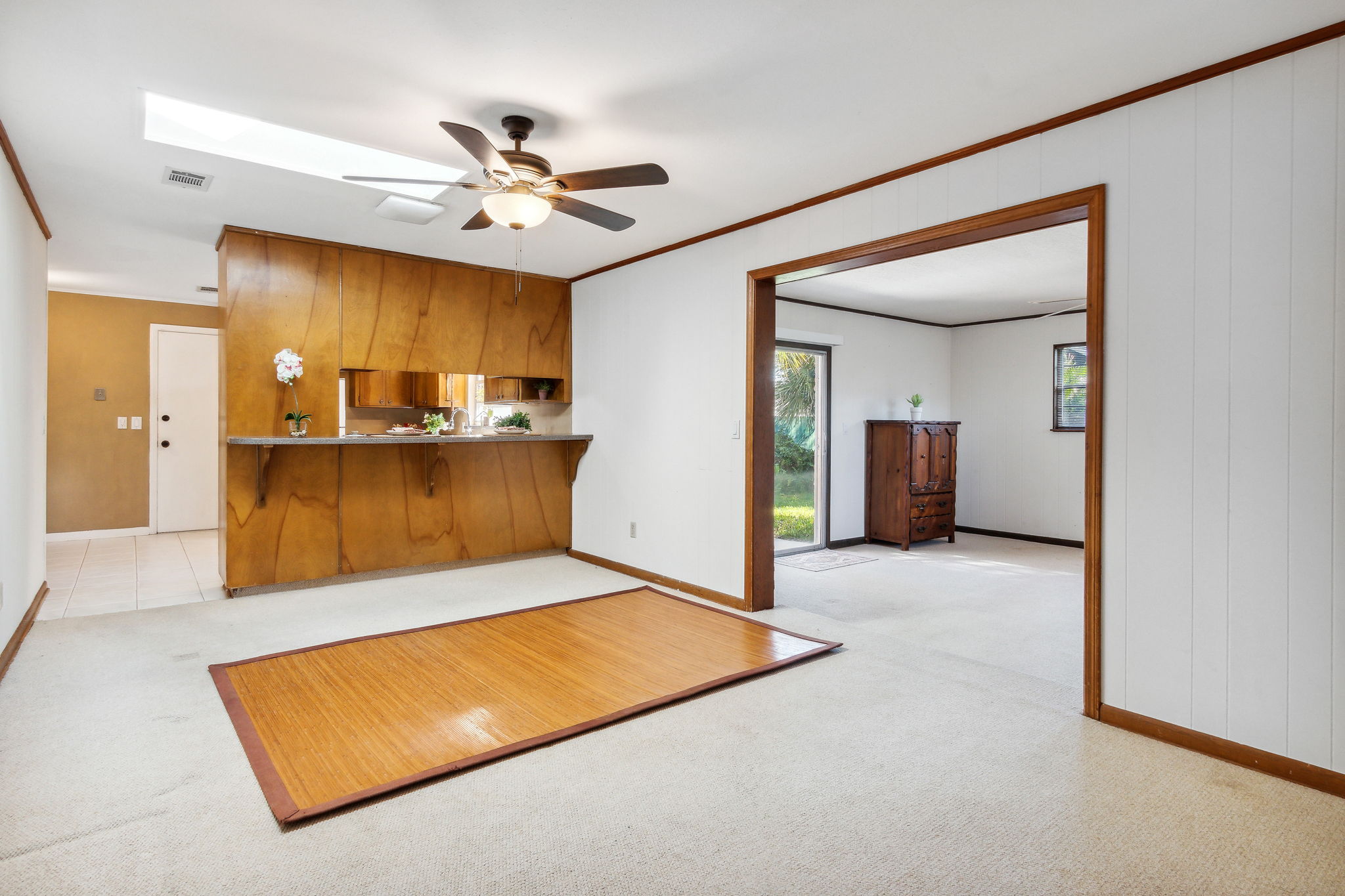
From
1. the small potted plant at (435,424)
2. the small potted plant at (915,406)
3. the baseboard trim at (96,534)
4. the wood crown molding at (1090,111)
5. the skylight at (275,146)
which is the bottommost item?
the baseboard trim at (96,534)

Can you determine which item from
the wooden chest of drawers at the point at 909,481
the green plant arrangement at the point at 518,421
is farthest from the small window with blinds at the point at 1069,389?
the green plant arrangement at the point at 518,421

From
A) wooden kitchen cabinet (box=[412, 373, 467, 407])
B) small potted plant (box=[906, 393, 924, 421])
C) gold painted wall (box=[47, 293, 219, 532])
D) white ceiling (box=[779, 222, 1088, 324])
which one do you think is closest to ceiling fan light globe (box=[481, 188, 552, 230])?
white ceiling (box=[779, 222, 1088, 324])

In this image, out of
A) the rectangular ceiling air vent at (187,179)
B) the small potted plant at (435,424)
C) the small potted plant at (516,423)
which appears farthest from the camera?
the small potted plant at (516,423)

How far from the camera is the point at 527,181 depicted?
2.94 metres

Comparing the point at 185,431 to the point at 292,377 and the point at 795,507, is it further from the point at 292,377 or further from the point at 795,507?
the point at 795,507

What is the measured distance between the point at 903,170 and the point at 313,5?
2.53 m

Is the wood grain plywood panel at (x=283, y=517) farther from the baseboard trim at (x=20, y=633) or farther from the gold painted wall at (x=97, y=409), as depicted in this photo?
the gold painted wall at (x=97, y=409)

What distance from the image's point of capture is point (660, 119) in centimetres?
288

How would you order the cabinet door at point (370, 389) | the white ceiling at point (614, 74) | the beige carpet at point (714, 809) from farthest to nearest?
the cabinet door at point (370, 389) < the white ceiling at point (614, 74) < the beige carpet at point (714, 809)

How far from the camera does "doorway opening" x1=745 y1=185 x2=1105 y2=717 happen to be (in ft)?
8.83

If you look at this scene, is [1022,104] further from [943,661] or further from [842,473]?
[842,473]

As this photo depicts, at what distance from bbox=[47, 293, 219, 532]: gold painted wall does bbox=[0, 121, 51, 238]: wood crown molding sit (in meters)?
2.58

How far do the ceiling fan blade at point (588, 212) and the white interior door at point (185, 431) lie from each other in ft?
18.4

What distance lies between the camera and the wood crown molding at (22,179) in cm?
299
